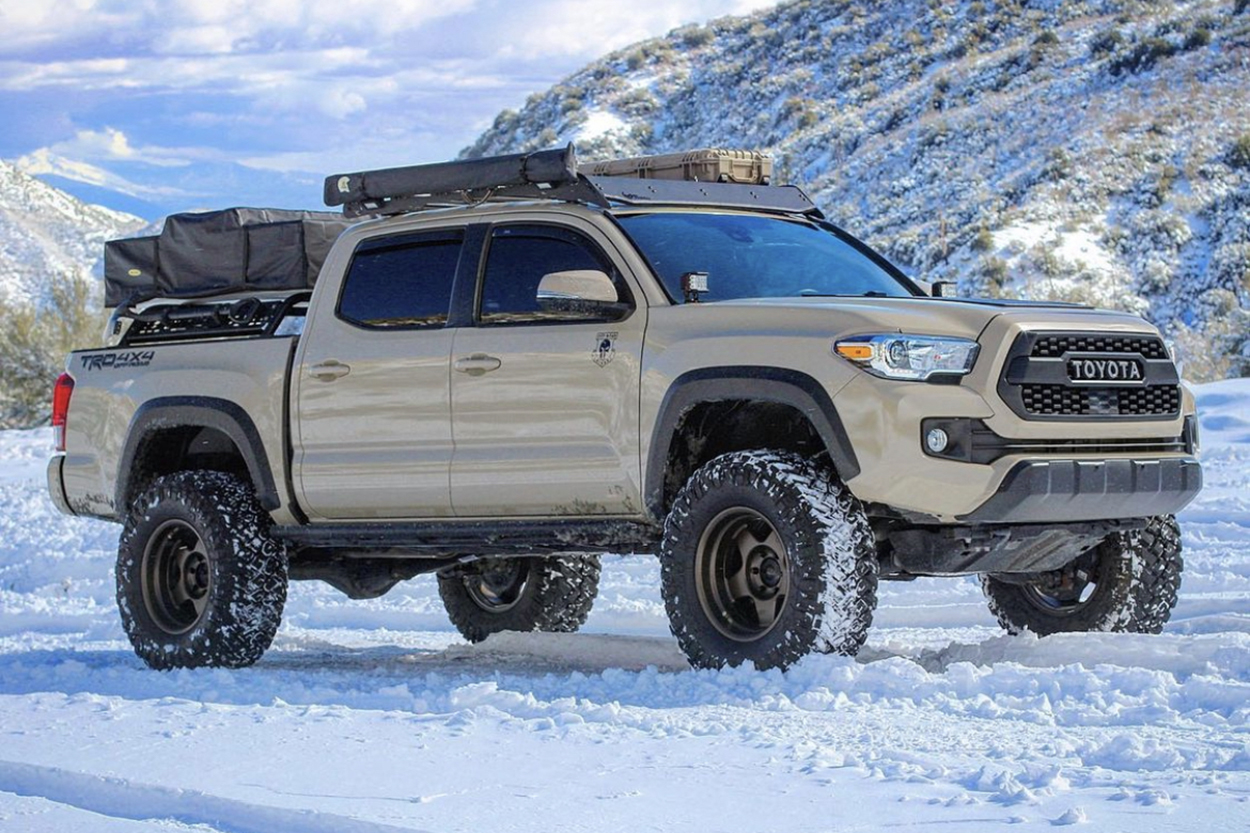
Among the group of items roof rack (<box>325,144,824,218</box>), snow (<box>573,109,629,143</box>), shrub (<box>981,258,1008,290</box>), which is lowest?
shrub (<box>981,258,1008,290</box>)

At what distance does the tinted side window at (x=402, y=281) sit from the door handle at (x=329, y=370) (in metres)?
0.22

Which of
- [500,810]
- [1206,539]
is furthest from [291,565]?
[1206,539]

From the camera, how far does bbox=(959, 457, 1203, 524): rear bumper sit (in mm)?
6590

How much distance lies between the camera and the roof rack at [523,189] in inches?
309

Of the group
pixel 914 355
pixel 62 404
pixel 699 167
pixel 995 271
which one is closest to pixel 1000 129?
pixel 995 271

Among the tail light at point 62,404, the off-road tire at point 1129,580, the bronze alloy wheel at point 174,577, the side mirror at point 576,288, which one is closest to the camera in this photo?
the side mirror at point 576,288

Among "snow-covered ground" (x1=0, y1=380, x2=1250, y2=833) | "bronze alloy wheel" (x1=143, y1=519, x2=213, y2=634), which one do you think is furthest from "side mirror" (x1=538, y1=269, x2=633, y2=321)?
"bronze alloy wheel" (x1=143, y1=519, x2=213, y2=634)

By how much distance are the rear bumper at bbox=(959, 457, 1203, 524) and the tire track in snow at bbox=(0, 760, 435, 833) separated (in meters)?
2.76

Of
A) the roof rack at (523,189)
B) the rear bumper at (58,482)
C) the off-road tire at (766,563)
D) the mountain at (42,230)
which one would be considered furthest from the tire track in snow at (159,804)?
the mountain at (42,230)

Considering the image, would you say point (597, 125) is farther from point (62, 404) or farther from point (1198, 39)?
point (62, 404)

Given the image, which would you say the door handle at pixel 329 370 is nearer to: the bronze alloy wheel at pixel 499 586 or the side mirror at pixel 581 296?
the side mirror at pixel 581 296

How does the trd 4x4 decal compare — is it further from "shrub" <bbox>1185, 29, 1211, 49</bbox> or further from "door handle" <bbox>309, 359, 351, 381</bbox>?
"shrub" <bbox>1185, 29, 1211, 49</bbox>

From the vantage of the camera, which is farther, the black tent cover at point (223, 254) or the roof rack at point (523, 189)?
the black tent cover at point (223, 254)

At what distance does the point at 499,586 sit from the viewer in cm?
1012
